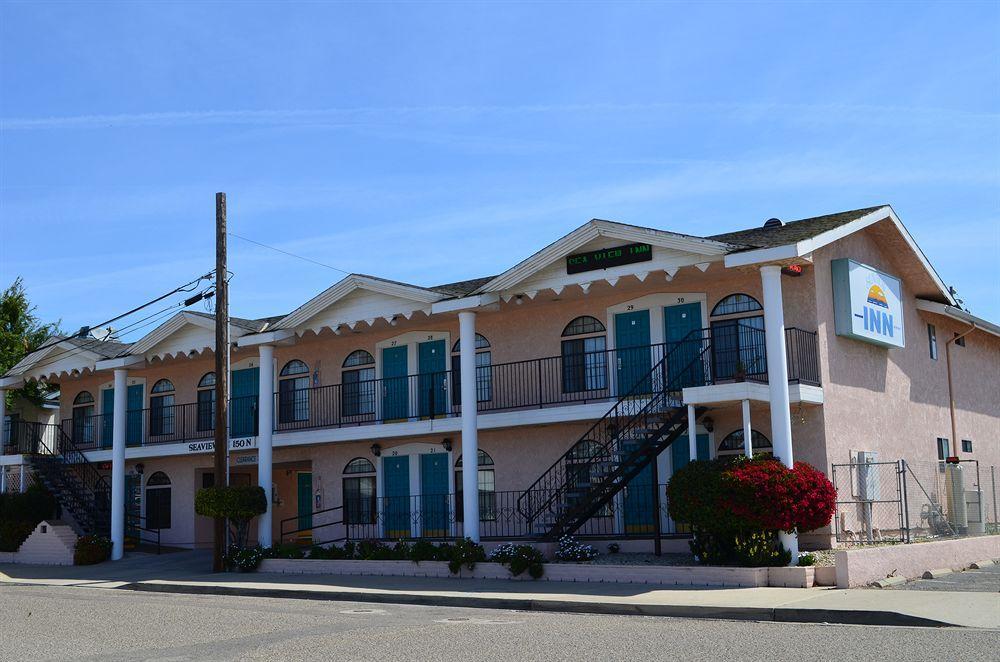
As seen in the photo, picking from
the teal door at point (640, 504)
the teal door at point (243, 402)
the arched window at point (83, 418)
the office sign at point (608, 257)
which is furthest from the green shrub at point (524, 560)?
the arched window at point (83, 418)

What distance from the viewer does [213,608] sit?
16578mm

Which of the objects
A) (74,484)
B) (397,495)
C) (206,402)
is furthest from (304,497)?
(74,484)

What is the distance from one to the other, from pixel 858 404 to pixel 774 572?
590cm

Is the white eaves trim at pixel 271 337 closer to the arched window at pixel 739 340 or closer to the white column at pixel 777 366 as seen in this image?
the arched window at pixel 739 340

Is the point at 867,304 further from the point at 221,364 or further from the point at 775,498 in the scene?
the point at 221,364

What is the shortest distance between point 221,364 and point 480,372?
593 cm

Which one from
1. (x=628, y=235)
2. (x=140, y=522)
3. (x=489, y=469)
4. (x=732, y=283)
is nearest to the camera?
(x=628, y=235)

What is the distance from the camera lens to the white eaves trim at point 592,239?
765 inches

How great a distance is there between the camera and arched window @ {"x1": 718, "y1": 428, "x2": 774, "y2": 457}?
21266mm

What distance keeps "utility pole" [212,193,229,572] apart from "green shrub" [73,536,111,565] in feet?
16.6

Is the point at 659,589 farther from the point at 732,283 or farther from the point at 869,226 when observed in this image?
the point at 869,226

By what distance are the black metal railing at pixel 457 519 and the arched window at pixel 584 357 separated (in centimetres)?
248

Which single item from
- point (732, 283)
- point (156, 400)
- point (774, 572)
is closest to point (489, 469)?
point (732, 283)

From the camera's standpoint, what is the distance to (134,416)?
3247 cm
